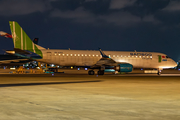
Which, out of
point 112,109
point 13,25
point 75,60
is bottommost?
point 112,109

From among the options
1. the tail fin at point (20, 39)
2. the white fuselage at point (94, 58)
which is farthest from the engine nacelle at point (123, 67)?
the tail fin at point (20, 39)

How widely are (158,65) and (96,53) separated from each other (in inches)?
447

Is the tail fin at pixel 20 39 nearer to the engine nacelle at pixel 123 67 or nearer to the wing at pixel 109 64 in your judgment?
the wing at pixel 109 64

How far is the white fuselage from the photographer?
113ft

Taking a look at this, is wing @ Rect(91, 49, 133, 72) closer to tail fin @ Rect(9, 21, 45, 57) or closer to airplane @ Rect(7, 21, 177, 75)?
airplane @ Rect(7, 21, 177, 75)

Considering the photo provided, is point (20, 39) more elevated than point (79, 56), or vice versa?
point (20, 39)

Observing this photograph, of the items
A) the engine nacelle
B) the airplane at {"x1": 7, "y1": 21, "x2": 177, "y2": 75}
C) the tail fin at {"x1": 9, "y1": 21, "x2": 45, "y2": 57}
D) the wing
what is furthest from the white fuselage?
the engine nacelle

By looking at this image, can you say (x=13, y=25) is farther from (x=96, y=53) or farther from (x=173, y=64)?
(x=173, y=64)

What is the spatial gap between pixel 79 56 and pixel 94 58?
2.35m

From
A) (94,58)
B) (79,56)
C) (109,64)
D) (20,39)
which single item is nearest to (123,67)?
(109,64)

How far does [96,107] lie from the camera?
27.8 ft

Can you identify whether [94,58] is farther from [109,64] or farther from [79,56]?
[109,64]

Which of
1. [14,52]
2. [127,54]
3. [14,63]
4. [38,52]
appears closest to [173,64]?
[127,54]

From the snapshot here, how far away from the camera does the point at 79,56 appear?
3525 cm
